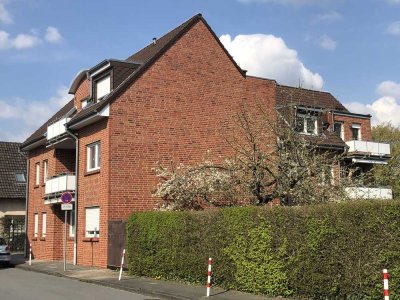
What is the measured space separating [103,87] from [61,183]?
16.4ft

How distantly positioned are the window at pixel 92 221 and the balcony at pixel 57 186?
1.95 metres

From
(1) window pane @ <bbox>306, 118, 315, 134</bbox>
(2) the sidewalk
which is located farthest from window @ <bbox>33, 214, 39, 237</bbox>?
(1) window pane @ <bbox>306, 118, 315, 134</bbox>

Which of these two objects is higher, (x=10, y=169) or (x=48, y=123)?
(x=48, y=123)

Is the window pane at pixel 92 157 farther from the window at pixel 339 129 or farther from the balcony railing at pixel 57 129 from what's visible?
the window at pixel 339 129

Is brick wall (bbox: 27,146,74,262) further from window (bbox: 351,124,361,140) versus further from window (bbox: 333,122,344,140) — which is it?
window (bbox: 351,124,361,140)

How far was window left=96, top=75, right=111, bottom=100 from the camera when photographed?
24248 mm

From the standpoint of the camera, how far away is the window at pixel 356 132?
32719 mm

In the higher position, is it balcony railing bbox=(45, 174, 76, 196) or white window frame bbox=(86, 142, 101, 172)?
white window frame bbox=(86, 142, 101, 172)

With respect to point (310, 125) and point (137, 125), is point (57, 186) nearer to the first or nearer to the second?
point (137, 125)

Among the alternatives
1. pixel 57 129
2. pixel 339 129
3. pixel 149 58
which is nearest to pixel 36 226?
pixel 57 129

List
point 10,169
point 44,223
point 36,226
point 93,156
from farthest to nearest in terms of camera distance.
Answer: point 10,169 → point 36,226 → point 44,223 → point 93,156

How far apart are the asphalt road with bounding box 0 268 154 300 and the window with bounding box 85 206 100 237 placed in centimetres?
436

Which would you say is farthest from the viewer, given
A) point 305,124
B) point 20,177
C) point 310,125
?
point 20,177

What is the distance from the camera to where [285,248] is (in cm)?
1300
